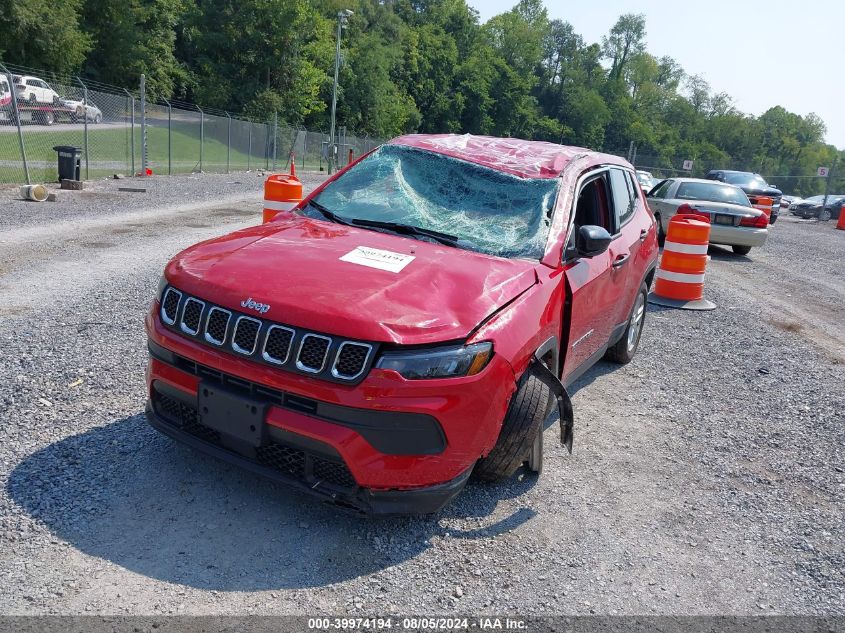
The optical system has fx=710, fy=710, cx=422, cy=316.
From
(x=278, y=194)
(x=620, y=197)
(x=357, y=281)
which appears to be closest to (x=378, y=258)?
(x=357, y=281)

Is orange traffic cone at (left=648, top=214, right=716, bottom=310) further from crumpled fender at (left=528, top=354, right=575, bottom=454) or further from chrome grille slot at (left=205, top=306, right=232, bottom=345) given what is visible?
chrome grille slot at (left=205, top=306, right=232, bottom=345)

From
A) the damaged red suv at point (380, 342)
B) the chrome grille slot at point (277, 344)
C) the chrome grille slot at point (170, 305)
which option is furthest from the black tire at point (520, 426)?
the chrome grille slot at point (170, 305)

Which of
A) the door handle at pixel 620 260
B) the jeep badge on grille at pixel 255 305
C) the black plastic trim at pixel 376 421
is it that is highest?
the door handle at pixel 620 260

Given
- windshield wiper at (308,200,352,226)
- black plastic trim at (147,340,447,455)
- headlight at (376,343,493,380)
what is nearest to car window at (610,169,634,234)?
windshield wiper at (308,200,352,226)

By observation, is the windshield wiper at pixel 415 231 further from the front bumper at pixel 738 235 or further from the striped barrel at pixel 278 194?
the front bumper at pixel 738 235

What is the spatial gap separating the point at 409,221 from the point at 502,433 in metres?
1.39

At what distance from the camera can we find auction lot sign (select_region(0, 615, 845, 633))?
2.53 m

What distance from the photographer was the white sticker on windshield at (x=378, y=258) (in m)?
3.46

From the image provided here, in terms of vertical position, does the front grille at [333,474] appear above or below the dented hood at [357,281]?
below

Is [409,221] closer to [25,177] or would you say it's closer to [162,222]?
[162,222]

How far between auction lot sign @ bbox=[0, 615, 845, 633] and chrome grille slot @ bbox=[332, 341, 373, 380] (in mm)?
945

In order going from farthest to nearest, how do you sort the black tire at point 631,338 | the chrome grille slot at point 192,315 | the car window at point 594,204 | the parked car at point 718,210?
1. the parked car at point 718,210
2. the black tire at point 631,338
3. the car window at point 594,204
4. the chrome grille slot at point 192,315

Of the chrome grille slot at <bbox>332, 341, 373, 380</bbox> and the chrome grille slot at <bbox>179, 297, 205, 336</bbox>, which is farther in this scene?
the chrome grille slot at <bbox>179, 297, 205, 336</bbox>

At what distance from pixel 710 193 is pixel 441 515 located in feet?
43.6
